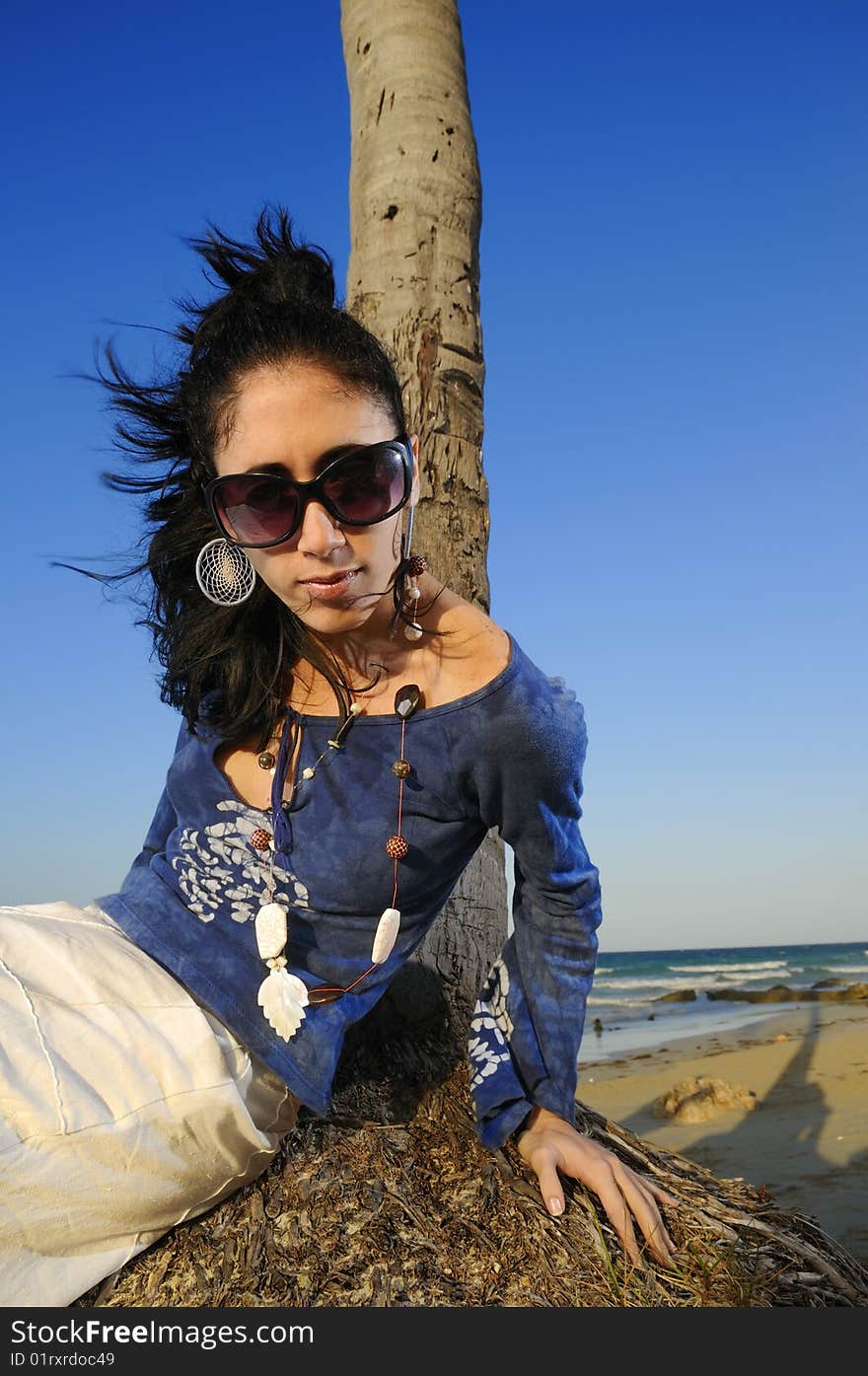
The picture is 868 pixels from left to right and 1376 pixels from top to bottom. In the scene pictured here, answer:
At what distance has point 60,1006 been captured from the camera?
208 centimetres

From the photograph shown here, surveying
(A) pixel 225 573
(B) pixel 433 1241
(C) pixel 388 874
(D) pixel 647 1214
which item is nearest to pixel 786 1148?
(D) pixel 647 1214

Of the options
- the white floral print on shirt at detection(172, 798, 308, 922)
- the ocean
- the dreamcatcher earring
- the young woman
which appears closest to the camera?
the young woman

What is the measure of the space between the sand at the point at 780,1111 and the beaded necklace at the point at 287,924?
98.5 inches

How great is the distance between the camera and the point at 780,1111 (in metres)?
7.13

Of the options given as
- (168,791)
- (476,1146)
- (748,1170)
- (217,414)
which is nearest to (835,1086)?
(748,1170)

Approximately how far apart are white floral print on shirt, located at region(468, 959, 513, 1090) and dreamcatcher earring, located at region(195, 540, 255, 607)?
3.66 feet

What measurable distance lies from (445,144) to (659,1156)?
337 cm

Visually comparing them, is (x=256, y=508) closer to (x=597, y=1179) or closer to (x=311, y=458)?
(x=311, y=458)

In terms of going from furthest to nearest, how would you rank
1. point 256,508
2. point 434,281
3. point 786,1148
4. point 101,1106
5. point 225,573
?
1. point 786,1148
2. point 434,281
3. point 225,573
4. point 256,508
5. point 101,1106

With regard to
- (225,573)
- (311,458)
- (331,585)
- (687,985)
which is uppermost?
(311,458)

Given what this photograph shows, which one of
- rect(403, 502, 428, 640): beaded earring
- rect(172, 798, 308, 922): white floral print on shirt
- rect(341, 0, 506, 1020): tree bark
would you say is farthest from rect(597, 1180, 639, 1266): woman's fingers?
rect(403, 502, 428, 640): beaded earring

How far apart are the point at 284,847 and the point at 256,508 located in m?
0.75

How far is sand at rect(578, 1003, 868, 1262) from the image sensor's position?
201 inches

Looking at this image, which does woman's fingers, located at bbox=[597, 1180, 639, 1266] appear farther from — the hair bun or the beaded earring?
the hair bun
